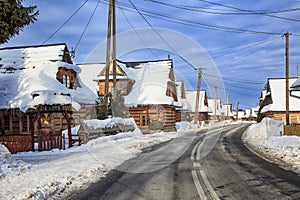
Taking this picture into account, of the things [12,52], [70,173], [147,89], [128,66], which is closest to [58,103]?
[70,173]

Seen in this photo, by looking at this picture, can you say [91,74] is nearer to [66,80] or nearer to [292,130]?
[66,80]

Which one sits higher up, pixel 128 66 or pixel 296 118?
pixel 128 66

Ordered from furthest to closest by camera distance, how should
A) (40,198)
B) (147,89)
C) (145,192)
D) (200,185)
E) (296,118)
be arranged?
(296,118) → (147,89) → (200,185) → (145,192) → (40,198)

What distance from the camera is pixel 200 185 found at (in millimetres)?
8148

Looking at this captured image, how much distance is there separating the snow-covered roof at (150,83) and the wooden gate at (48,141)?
18.7 m

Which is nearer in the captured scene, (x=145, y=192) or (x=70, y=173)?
(x=145, y=192)

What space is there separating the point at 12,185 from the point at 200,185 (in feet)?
16.6

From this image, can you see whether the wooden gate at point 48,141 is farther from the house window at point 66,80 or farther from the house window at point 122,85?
the house window at point 122,85

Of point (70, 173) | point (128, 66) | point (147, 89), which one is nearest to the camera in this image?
point (70, 173)

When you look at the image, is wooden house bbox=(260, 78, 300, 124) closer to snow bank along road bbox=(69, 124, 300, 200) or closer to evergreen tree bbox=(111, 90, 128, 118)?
evergreen tree bbox=(111, 90, 128, 118)

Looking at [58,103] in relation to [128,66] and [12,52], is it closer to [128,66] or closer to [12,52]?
[12,52]

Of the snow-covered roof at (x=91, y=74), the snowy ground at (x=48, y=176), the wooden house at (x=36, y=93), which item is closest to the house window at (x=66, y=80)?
the wooden house at (x=36, y=93)

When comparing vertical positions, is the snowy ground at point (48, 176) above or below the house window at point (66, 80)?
below

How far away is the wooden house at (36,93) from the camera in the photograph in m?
17.6
